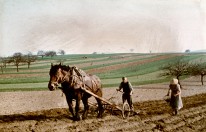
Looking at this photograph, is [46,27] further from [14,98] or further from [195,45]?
[195,45]

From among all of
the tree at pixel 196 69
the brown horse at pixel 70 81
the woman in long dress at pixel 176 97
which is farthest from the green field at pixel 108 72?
the woman in long dress at pixel 176 97

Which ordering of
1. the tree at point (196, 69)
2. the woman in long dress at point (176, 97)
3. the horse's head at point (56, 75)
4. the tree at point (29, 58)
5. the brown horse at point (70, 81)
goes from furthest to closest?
the tree at point (29, 58), the tree at point (196, 69), the woman in long dress at point (176, 97), the brown horse at point (70, 81), the horse's head at point (56, 75)

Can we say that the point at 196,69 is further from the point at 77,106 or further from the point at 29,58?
the point at 77,106

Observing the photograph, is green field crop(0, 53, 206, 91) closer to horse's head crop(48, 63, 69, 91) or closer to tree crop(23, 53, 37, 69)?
tree crop(23, 53, 37, 69)

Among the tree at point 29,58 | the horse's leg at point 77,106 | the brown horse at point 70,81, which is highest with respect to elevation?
the tree at point 29,58

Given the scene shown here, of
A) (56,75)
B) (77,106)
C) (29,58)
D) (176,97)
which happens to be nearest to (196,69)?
(29,58)

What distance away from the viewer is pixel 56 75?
375 inches

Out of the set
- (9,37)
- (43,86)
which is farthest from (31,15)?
(43,86)

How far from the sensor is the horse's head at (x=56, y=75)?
9.40m

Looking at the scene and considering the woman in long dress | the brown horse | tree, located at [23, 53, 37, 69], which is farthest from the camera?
tree, located at [23, 53, 37, 69]

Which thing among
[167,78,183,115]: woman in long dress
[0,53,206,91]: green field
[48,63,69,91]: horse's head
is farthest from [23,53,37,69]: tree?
[48,63,69,91]: horse's head

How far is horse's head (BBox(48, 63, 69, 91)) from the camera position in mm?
9398

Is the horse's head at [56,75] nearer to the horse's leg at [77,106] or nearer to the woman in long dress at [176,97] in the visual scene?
the horse's leg at [77,106]

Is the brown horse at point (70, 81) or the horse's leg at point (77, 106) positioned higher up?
the brown horse at point (70, 81)
